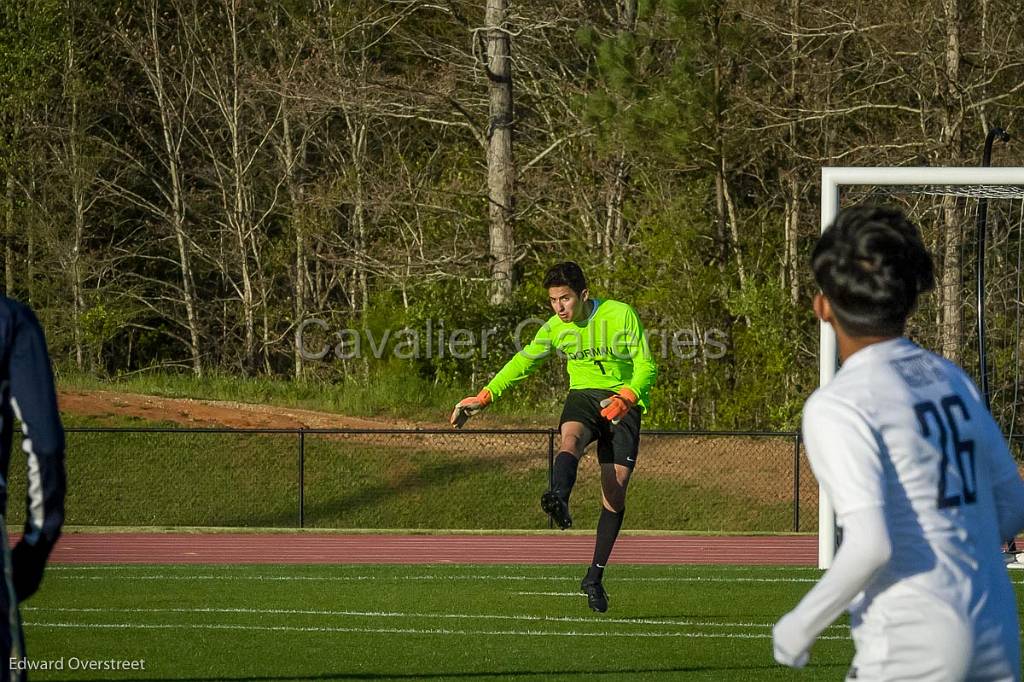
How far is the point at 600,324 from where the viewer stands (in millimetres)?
9945

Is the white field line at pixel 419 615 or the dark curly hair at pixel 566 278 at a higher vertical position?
the dark curly hair at pixel 566 278

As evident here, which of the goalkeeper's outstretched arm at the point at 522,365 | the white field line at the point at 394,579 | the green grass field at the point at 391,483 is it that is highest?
the goalkeeper's outstretched arm at the point at 522,365

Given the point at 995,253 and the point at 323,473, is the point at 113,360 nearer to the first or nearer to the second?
the point at 323,473

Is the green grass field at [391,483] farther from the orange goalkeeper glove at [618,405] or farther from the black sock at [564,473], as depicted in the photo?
the orange goalkeeper glove at [618,405]

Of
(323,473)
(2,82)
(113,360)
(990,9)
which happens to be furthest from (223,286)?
(990,9)

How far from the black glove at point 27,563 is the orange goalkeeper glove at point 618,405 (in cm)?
631

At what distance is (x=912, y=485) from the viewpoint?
2998 mm

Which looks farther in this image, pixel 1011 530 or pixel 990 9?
pixel 990 9

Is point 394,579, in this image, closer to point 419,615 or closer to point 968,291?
point 419,615

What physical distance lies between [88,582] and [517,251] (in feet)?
56.9

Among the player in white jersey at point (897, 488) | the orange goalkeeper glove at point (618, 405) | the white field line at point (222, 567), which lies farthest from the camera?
the white field line at point (222, 567)

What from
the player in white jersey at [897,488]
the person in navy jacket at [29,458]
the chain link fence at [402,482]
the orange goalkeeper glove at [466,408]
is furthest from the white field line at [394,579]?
the player in white jersey at [897,488]

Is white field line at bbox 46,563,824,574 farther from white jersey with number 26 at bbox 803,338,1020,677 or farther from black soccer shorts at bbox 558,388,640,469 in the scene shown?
white jersey with number 26 at bbox 803,338,1020,677

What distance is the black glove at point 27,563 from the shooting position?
3.29 metres
